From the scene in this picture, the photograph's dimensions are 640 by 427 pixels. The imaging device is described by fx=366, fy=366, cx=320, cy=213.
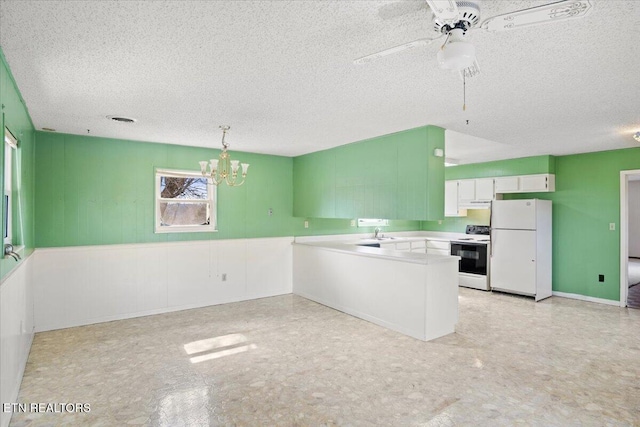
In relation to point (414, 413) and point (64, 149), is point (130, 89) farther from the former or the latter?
point (414, 413)

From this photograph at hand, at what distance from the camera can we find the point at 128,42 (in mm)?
2086

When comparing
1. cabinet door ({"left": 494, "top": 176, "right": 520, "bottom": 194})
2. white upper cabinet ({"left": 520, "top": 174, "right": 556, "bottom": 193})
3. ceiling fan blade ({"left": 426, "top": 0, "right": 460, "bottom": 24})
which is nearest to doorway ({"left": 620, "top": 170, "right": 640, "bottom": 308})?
white upper cabinet ({"left": 520, "top": 174, "right": 556, "bottom": 193})

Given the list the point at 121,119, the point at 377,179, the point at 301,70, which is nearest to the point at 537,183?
the point at 377,179

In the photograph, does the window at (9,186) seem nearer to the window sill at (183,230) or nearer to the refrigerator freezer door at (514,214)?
the window sill at (183,230)

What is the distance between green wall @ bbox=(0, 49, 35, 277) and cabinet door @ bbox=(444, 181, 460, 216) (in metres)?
6.46

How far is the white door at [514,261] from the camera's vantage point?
5758mm

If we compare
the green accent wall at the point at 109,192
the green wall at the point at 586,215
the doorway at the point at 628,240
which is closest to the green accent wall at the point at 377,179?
the green accent wall at the point at 109,192

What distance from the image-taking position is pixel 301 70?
248 centimetres

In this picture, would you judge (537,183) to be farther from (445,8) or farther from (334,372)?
(445,8)

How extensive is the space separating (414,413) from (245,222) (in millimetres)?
3961

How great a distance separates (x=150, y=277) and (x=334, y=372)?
3081mm

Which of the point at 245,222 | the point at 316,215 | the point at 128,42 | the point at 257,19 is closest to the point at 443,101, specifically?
the point at 257,19

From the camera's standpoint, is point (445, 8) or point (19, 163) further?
point (19, 163)

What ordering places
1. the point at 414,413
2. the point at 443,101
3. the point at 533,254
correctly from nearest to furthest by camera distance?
the point at 414,413 < the point at 443,101 < the point at 533,254
